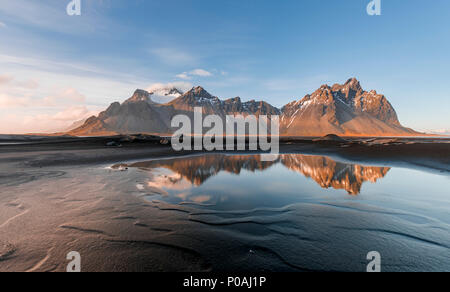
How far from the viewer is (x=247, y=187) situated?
1145 cm

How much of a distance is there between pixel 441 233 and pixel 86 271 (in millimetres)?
9418

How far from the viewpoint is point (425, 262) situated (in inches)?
176

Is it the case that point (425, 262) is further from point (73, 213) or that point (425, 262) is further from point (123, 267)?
point (73, 213)

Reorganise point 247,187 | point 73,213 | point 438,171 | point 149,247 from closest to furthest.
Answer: point 149,247 → point 73,213 → point 247,187 → point 438,171

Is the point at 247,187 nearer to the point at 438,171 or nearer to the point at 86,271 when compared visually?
the point at 86,271

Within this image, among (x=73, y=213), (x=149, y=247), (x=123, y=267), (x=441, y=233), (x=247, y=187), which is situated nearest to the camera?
(x=123, y=267)

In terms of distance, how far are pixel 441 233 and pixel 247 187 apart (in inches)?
298

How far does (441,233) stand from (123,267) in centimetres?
869
